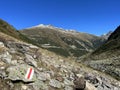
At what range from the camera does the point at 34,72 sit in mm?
17609

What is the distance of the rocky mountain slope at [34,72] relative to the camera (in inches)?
628

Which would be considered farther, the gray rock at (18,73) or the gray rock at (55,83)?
Result: the gray rock at (55,83)

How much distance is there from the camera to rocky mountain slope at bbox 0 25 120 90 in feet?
52.4

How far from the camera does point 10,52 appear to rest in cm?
1895

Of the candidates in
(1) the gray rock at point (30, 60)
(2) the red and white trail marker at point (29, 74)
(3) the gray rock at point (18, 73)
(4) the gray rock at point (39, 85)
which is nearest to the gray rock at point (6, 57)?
(3) the gray rock at point (18, 73)

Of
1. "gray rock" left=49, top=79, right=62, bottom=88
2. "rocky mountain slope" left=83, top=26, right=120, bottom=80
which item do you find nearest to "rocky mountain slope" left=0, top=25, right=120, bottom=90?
"gray rock" left=49, top=79, right=62, bottom=88

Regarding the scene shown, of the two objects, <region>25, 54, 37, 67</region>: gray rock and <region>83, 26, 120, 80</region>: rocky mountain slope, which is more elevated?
<region>83, 26, 120, 80</region>: rocky mountain slope

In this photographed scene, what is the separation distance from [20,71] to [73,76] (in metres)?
5.29

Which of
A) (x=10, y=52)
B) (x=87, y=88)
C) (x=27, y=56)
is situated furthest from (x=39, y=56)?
(x=87, y=88)

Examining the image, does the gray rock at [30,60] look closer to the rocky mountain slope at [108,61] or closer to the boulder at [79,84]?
the boulder at [79,84]

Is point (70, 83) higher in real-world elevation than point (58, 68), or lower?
lower

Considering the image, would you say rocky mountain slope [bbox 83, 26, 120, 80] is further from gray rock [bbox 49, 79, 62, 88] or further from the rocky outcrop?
gray rock [bbox 49, 79, 62, 88]

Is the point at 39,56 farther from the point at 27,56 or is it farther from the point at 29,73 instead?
the point at 29,73

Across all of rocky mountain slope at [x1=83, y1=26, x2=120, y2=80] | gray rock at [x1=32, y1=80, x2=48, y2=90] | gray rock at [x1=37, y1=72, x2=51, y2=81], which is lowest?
gray rock at [x1=32, y1=80, x2=48, y2=90]
